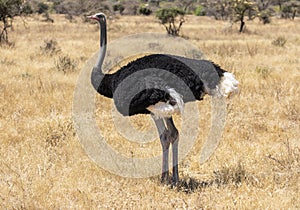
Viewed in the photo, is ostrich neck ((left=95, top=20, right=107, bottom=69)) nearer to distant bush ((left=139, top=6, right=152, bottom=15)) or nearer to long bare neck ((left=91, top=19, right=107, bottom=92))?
long bare neck ((left=91, top=19, right=107, bottom=92))

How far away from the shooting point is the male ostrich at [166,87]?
3906 millimetres

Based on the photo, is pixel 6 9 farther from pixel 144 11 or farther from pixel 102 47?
pixel 144 11

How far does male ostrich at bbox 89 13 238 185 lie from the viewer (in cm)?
391

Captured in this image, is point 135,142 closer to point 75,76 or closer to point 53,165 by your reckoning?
point 53,165

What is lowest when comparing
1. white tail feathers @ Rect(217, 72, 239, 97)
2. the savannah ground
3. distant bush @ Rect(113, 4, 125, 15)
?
distant bush @ Rect(113, 4, 125, 15)

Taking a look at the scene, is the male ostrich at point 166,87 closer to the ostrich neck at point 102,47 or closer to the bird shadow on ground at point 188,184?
the bird shadow on ground at point 188,184

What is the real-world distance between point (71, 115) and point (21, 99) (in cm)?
109

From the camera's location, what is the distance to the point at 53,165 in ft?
14.8

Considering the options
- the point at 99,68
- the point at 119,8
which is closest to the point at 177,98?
the point at 99,68

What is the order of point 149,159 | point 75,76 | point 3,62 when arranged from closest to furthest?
point 149,159
point 75,76
point 3,62

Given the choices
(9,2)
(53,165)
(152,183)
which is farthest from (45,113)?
(9,2)

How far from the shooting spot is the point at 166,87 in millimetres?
3955

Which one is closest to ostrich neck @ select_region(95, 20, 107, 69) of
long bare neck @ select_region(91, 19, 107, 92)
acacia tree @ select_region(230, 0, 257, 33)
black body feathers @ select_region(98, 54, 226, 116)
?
long bare neck @ select_region(91, 19, 107, 92)

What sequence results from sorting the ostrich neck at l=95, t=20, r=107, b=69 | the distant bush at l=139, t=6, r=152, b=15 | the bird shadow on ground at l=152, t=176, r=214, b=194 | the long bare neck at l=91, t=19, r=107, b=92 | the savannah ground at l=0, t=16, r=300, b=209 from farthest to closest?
the distant bush at l=139, t=6, r=152, b=15 < the ostrich neck at l=95, t=20, r=107, b=69 < the long bare neck at l=91, t=19, r=107, b=92 < the bird shadow on ground at l=152, t=176, r=214, b=194 < the savannah ground at l=0, t=16, r=300, b=209
